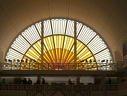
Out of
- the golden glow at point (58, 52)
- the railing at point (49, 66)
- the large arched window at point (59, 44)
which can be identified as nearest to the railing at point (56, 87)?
the railing at point (49, 66)

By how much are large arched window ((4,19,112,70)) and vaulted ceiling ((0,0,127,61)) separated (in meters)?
1.06

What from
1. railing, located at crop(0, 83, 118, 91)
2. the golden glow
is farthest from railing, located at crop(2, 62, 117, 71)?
railing, located at crop(0, 83, 118, 91)

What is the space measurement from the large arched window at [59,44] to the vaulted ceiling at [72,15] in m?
1.06

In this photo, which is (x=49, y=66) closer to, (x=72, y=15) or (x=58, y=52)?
(x=58, y=52)

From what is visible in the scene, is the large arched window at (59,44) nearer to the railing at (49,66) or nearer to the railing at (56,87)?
the railing at (49,66)

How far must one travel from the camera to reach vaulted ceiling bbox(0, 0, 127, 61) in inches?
1396

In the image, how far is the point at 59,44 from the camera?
47.8 m

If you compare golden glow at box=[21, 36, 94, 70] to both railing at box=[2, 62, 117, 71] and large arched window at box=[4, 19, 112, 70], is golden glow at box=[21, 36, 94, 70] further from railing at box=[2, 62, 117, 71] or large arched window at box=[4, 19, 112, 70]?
railing at box=[2, 62, 117, 71]

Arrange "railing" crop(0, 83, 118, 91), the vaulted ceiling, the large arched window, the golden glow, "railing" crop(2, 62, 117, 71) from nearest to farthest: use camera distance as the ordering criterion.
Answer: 1. "railing" crop(0, 83, 118, 91)
2. the vaulted ceiling
3. "railing" crop(2, 62, 117, 71)
4. the large arched window
5. the golden glow

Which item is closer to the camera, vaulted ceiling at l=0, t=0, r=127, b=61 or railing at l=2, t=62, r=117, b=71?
vaulted ceiling at l=0, t=0, r=127, b=61

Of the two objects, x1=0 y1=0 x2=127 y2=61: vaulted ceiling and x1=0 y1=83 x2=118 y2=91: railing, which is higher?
x1=0 y1=0 x2=127 y2=61: vaulted ceiling

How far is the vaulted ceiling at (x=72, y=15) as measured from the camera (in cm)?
3547

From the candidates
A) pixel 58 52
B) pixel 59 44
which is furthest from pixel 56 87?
pixel 59 44

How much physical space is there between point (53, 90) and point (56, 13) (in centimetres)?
1336
